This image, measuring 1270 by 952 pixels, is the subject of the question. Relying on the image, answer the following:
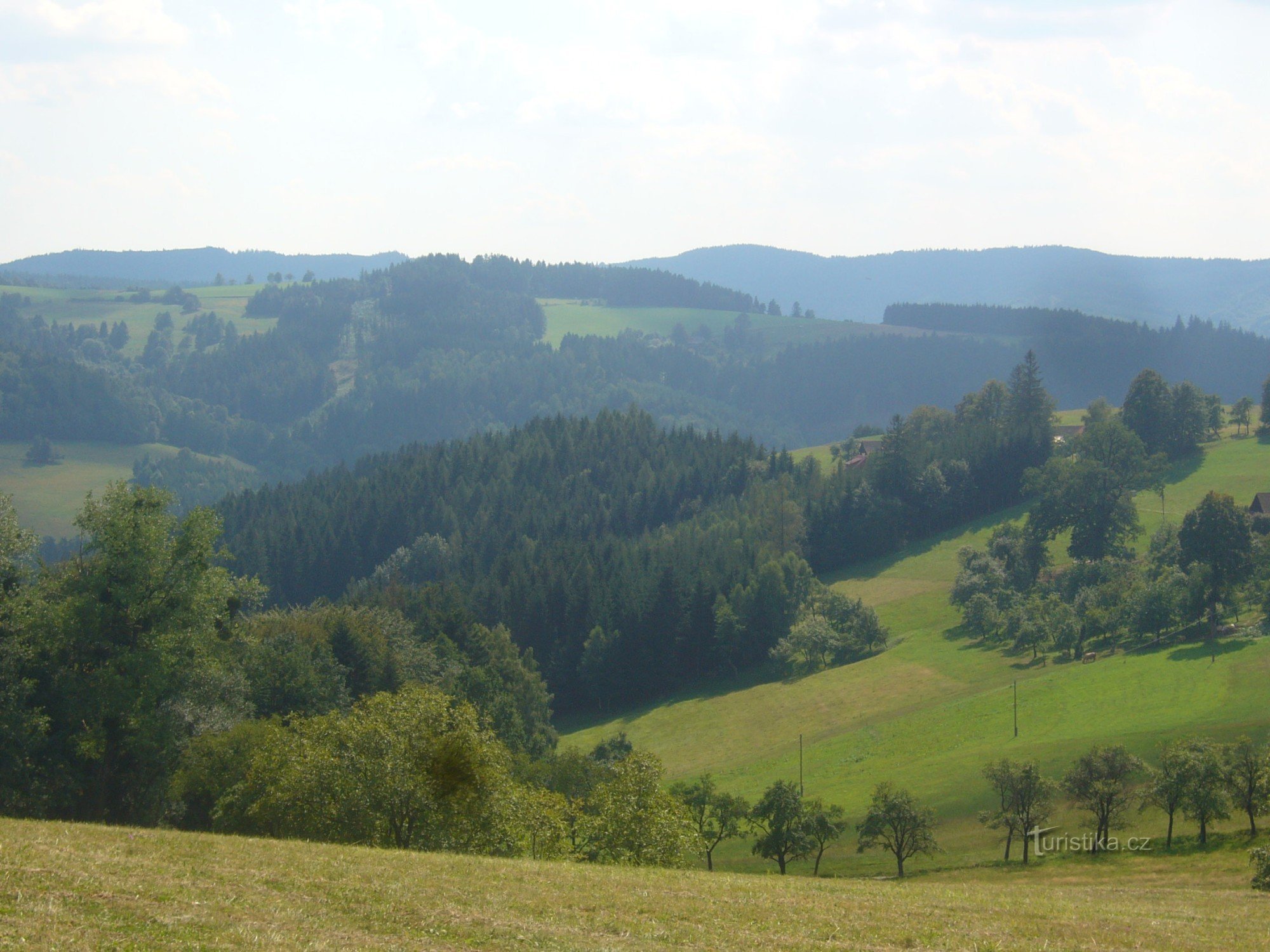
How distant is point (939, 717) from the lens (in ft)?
270

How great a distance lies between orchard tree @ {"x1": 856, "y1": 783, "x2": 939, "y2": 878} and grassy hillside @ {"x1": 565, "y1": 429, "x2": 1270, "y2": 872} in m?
1.78

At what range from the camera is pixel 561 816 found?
140ft

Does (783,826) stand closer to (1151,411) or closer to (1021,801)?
(1021,801)

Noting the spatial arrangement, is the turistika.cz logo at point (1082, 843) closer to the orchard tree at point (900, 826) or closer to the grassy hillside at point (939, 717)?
the grassy hillside at point (939, 717)

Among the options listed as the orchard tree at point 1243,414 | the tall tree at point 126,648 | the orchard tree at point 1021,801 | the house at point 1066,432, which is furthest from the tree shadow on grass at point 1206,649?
the orchard tree at point 1243,414

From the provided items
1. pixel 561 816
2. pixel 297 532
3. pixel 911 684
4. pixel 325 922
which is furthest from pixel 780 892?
pixel 297 532

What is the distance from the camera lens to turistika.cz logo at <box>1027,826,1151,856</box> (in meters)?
49.5

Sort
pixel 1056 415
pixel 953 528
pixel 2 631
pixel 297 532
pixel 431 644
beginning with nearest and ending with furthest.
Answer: pixel 2 631 → pixel 431 644 → pixel 953 528 → pixel 297 532 → pixel 1056 415

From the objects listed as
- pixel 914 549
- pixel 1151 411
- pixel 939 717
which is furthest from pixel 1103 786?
pixel 1151 411

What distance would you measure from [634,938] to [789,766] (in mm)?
59599

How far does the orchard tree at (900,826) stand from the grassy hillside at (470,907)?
19482 mm

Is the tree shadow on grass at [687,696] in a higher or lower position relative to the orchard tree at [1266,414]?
lower

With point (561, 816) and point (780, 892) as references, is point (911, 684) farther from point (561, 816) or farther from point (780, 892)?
point (780, 892)

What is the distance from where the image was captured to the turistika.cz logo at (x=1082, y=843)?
49.5 meters
